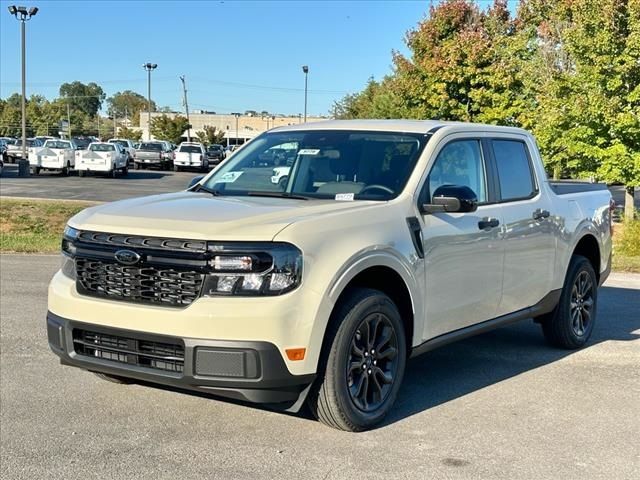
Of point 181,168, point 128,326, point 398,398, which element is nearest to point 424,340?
point 398,398

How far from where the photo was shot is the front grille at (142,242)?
4.01 metres

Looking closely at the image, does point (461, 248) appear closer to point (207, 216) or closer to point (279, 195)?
point (279, 195)

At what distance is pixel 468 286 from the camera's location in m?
Result: 5.32

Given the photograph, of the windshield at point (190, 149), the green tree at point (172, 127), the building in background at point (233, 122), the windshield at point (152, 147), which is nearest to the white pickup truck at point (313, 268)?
the windshield at point (190, 149)

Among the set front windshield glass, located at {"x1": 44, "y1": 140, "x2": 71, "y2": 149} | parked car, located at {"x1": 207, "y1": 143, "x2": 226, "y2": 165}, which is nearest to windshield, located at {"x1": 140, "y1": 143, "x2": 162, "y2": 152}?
parked car, located at {"x1": 207, "y1": 143, "x2": 226, "y2": 165}

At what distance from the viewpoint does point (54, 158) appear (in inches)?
1422

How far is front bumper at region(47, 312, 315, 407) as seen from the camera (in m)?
3.97

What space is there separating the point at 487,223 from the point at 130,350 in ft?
8.89

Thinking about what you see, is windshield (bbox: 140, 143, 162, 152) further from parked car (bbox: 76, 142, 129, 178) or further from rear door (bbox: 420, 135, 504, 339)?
rear door (bbox: 420, 135, 504, 339)

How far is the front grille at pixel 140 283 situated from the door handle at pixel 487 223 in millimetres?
2286

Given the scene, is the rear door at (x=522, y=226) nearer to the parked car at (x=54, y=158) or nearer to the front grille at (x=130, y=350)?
the front grille at (x=130, y=350)

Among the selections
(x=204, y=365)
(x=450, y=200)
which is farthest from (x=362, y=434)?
(x=450, y=200)

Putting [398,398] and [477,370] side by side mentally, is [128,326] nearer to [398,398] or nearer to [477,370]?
[398,398]

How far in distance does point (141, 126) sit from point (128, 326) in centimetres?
12068
